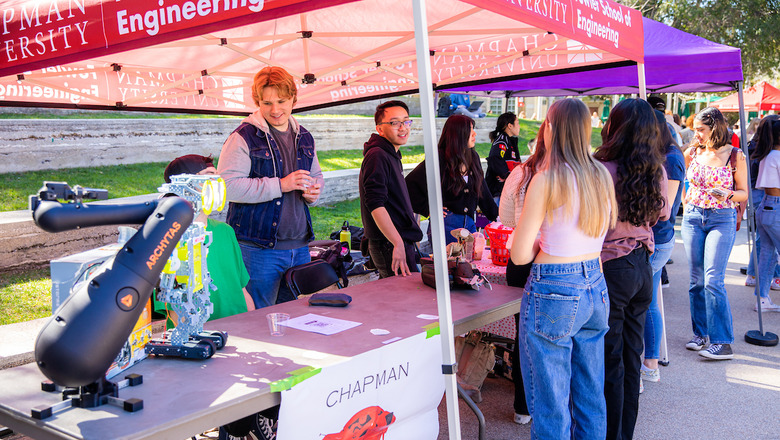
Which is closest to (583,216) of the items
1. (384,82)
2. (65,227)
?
(65,227)

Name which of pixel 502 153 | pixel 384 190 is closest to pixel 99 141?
pixel 502 153

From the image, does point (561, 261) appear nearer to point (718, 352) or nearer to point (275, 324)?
point (275, 324)

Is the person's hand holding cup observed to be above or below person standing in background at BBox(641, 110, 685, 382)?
above

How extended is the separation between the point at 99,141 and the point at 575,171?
30.1ft

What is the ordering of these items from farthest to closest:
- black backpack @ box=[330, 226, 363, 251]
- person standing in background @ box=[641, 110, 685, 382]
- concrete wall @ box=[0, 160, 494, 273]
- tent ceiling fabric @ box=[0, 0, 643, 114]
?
black backpack @ box=[330, 226, 363, 251] → concrete wall @ box=[0, 160, 494, 273] → person standing in background @ box=[641, 110, 685, 382] → tent ceiling fabric @ box=[0, 0, 643, 114]

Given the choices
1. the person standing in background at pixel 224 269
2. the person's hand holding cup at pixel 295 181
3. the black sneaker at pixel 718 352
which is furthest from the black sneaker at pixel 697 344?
the person standing in background at pixel 224 269

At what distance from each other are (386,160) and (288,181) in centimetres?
97

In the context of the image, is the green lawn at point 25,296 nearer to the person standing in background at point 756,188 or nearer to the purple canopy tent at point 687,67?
the purple canopy tent at point 687,67

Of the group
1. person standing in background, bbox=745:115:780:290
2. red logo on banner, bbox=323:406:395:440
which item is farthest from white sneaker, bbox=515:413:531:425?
person standing in background, bbox=745:115:780:290

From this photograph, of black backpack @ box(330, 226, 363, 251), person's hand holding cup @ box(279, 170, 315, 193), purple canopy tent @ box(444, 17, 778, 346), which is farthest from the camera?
black backpack @ box(330, 226, 363, 251)

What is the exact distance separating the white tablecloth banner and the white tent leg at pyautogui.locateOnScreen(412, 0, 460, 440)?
10 centimetres

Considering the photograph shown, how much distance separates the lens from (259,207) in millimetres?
3129

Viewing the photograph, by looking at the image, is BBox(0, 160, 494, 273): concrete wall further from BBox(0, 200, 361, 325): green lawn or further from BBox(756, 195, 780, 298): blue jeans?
BBox(756, 195, 780, 298): blue jeans

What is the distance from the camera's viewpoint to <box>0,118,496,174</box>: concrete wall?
8.79m
